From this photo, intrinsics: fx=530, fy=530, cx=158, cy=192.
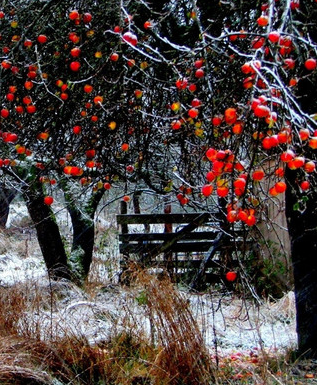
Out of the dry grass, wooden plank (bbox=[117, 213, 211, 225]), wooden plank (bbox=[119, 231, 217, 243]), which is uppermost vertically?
wooden plank (bbox=[117, 213, 211, 225])

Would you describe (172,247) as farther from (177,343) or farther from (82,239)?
(177,343)

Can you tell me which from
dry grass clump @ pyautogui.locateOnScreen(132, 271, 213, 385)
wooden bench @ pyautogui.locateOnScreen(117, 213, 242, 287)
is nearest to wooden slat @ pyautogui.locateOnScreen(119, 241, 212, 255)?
wooden bench @ pyautogui.locateOnScreen(117, 213, 242, 287)

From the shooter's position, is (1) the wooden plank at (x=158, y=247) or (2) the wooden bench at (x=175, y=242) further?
(1) the wooden plank at (x=158, y=247)

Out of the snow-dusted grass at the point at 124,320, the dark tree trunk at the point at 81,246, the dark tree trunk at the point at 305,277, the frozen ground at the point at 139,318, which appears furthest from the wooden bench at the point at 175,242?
the dark tree trunk at the point at 305,277

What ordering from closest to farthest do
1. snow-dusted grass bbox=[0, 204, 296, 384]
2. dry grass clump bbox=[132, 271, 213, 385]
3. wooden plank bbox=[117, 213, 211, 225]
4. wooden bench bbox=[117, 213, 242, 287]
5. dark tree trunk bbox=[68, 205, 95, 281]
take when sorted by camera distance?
dry grass clump bbox=[132, 271, 213, 385], snow-dusted grass bbox=[0, 204, 296, 384], dark tree trunk bbox=[68, 205, 95, 281], wooden bench bbox=[117, 213, 242, 287], wooden plank bbox=[117, 213, 211, 225]

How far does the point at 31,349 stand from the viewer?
329cm

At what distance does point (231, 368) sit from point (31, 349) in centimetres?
124

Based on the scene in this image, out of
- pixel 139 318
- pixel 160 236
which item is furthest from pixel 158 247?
pixel 139 318

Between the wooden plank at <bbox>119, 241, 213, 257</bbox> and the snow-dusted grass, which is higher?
the wooden plank at <bbox>119, 241, 213, 257</bbox>

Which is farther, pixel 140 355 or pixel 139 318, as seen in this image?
pixel 139 318

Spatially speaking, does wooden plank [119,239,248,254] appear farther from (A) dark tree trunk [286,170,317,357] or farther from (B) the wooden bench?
(A) dark tree trunk [286,170,317,357]

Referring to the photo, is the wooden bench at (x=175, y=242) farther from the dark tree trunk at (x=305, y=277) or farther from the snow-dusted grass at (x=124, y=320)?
the dark tree trunk at (x=305, y=277)

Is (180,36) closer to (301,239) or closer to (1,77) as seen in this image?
(1,77)

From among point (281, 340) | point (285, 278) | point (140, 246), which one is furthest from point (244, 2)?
point (140, 246)
